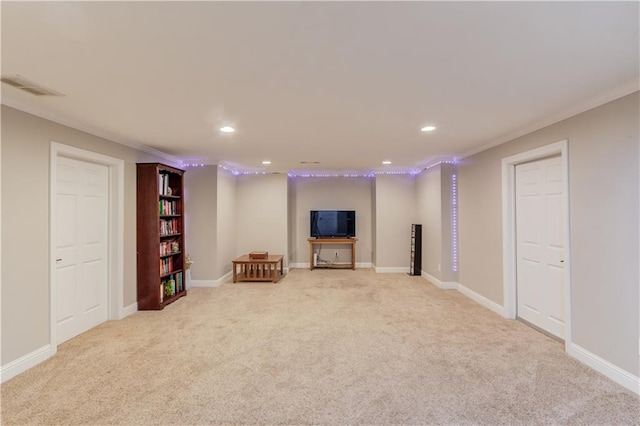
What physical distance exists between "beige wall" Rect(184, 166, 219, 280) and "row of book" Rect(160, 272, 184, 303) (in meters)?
0.72

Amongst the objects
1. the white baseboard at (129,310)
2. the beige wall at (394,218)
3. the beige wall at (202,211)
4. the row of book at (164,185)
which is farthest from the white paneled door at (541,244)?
the white baseboard at (129,310)

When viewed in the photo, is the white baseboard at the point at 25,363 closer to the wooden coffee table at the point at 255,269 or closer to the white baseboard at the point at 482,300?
the wooden coffee table at the point at 255,269

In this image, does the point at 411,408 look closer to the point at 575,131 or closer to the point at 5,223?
the point at 575,131

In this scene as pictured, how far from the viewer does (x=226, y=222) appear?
6.52 meters

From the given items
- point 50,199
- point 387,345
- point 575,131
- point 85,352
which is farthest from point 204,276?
point 575,131

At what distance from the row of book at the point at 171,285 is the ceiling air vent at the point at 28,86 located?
9.81 feet

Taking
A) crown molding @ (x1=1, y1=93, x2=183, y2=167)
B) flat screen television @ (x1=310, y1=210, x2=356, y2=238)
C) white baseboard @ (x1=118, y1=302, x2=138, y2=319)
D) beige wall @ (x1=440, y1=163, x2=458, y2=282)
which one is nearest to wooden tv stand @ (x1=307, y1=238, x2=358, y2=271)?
flat screen television @ (x1=310, y1=210, x2=356, y2=238)

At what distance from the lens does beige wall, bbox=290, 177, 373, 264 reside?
7910mm

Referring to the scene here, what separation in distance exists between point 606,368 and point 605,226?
3.98ft

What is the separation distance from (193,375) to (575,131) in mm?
4213

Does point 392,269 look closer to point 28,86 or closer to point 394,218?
point 394,218

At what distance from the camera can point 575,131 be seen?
304 centimetres

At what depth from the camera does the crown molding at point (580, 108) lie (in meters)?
2.46

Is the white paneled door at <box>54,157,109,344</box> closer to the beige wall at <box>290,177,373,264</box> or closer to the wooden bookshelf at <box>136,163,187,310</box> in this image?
the wooden bookshelf at <box>136,163,187,310</box>
